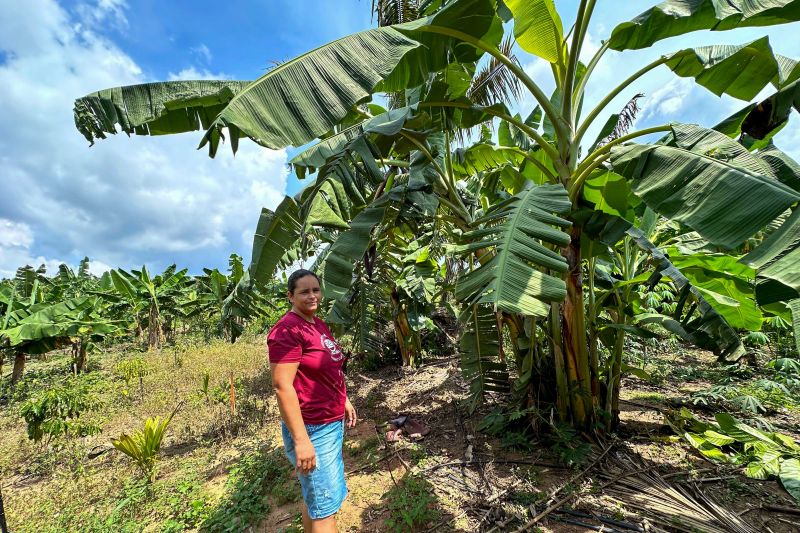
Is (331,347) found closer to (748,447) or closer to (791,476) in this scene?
(791,476)

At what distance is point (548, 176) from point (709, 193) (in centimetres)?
125

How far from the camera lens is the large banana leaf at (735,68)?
2.72 metres

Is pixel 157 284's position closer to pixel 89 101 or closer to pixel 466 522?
pixel 89 101

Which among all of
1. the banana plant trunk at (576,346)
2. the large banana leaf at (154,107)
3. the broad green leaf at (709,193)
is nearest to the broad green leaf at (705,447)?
the banana plant trunk at (576,346)

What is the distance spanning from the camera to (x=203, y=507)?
3.04m

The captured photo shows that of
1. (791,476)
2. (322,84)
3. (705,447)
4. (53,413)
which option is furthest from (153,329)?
(791,476)

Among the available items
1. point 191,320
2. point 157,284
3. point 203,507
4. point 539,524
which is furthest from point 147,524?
point 191,320

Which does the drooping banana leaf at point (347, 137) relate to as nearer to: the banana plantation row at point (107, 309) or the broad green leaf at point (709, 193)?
the banana plantation row at point (107, 309)

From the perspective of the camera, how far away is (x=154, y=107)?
2.64 meters

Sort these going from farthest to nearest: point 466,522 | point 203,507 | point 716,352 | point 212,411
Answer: point 212,411, point 203,507, point 716,352, point 466,522

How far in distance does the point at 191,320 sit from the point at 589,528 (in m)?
17.1

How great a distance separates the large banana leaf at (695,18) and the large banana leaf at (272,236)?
10.0 ft

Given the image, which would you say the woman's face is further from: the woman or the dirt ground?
the dirt ground

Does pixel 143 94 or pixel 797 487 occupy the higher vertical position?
pixel 143 94
